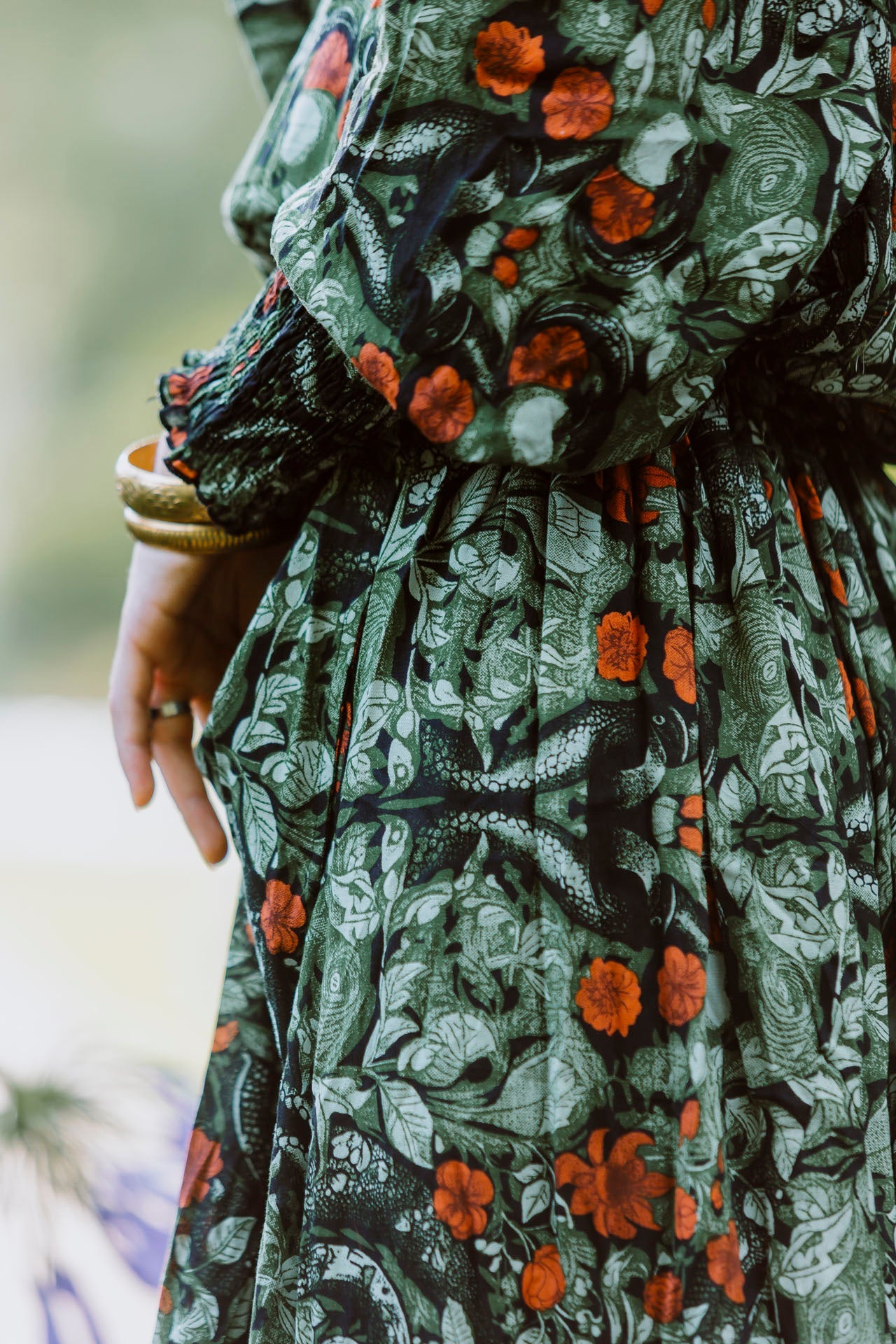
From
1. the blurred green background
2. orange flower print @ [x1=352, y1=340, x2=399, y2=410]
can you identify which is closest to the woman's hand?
orange flower print @ [x1=352, y1=340, x2=399, y2=410]

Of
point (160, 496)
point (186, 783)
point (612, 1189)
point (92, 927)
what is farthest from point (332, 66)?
point (92, 927)

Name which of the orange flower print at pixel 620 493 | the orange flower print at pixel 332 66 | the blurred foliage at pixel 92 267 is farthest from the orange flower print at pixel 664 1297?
the blurred foliage at pixel 92 267

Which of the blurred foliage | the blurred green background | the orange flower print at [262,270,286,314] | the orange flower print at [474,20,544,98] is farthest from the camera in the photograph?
the blurred foliage

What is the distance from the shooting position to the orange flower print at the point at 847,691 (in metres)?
0.45

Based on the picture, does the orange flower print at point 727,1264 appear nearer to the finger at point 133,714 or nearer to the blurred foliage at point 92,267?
the finger at point 133,714

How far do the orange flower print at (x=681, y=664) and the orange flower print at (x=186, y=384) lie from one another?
0.28 metres

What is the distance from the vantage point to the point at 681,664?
0.41 meters

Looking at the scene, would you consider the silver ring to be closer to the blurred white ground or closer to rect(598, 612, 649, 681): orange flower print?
rect(598, 612, 649, 681): orange flower print

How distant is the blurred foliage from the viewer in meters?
2.17

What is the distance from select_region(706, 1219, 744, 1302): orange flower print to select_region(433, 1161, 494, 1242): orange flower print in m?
0.09

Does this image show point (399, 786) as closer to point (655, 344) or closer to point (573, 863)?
point (573, 863)

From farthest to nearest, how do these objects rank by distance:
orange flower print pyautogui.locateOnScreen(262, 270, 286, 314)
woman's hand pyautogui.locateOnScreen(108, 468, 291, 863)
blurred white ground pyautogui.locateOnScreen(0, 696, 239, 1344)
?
1. blurred white ground pyautogui.locateOnScreen(0, 696, 239, 1344)
2. woman's hand pyautogui.locateOnScreen(108, 468, 291, 863)
3. orange flower print pyautogui.locateOnScreen(262, 270, 286, 314)

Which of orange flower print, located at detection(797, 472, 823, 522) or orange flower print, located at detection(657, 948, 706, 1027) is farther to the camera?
orange flower print, located at detection(797, 472, 823, 522)

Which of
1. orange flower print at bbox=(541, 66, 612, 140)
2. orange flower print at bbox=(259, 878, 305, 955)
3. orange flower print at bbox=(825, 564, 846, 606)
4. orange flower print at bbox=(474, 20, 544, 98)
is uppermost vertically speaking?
orange flower print at bbox=(474, 20, 544, 98)
